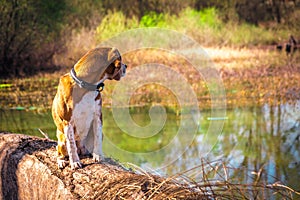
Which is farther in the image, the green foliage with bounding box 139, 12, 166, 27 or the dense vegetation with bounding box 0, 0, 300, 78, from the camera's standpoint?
the green foliage with bounding box 139, 12, 166, 27

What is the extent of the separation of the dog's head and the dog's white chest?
16 cm

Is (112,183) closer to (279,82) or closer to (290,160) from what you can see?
(290,160)

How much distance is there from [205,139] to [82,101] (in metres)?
4.61

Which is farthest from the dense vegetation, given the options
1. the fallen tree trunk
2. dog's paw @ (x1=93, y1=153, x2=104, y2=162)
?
dog's paw @ (x1=93, y1=153, x2=104, y2=162)

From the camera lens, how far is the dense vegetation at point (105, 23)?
1564 centimetres

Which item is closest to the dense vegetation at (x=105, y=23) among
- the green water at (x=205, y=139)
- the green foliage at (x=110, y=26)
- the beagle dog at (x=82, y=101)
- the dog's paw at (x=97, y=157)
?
the green foliage at (x=110, y=26)

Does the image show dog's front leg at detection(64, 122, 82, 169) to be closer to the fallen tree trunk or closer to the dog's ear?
the fallen tree trunk

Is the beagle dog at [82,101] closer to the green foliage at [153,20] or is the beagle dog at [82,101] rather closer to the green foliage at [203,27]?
the green foliage at [203,27]

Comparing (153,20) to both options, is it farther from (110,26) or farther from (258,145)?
(258,145)

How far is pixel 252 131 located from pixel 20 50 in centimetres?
929

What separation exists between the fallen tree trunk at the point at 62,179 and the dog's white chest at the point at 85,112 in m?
0.19

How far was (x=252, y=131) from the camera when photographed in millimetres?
8180

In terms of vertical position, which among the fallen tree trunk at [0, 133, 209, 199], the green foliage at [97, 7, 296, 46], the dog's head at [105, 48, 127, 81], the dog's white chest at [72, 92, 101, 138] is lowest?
the green foliage at [97, 7, 296, 46]

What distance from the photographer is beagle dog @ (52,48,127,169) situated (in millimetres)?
3342
